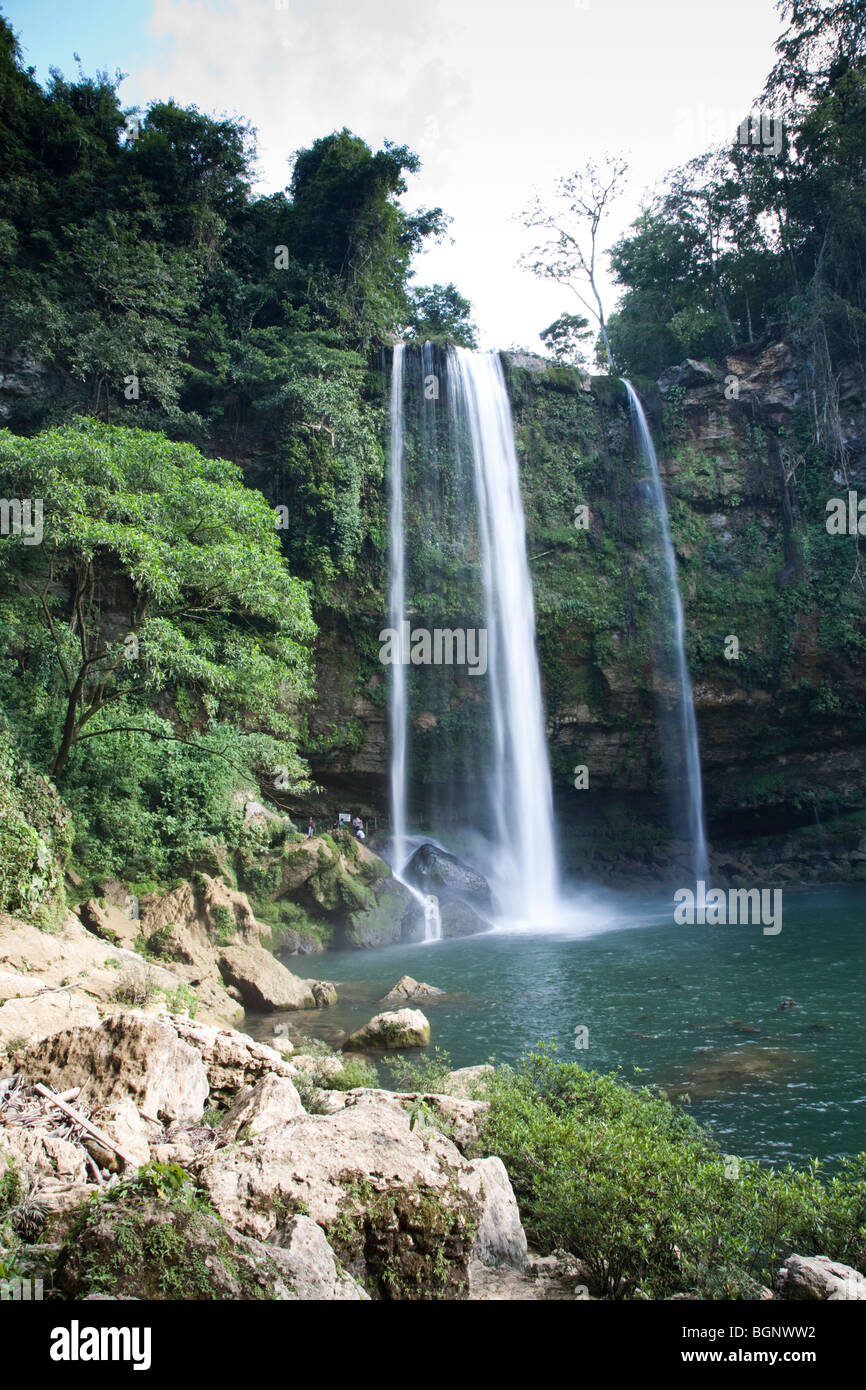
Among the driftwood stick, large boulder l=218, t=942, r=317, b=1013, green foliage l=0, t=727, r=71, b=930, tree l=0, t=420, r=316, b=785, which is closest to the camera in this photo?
the driftwood stick

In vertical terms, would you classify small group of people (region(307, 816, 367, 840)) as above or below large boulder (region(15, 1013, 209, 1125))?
above

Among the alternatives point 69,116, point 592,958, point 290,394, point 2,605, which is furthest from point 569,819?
point 69,116

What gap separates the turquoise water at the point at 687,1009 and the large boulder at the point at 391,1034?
1.15ft

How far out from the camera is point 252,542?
14.0 metres

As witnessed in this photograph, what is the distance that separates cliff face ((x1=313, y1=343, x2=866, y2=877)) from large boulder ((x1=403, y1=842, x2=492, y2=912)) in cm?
336

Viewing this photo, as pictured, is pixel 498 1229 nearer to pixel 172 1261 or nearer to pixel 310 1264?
pixel 310 1264

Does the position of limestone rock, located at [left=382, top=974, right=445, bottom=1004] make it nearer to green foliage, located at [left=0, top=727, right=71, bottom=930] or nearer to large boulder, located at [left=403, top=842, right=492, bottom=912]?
green foliage, located at [left=0, top=727, right=71, bottom=930]

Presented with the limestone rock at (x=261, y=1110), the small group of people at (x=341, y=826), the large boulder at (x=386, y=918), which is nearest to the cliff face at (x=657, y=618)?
the small group of people at (x=341, y=826)

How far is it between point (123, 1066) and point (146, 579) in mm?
8198

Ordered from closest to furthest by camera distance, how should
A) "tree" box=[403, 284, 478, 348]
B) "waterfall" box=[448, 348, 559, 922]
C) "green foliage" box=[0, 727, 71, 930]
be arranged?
"green foliage" box=[0, 727, 71, 930], "waterfall" box=[448, 348, 559, 922], "tree" box=[403, 284, 478, 348]

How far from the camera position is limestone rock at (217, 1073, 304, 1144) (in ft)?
15.2

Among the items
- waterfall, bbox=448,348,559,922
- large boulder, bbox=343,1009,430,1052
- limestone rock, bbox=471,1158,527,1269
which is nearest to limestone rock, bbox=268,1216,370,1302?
limestone rock, bbox=471,1158,527,1269

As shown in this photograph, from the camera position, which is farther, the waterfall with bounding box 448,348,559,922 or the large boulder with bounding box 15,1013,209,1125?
the waterfall with bounding box 448,348,559,922
